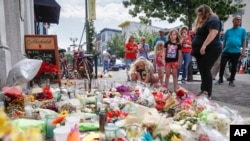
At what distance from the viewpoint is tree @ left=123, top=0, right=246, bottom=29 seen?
9104 millimetres

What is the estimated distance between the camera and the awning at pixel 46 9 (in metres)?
9.77

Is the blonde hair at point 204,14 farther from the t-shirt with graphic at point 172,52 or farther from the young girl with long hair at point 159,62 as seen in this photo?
the young girl with long hair at point 159,62

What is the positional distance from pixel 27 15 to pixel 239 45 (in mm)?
5461

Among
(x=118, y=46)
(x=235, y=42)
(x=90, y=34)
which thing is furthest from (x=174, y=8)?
(x=118, y=46)

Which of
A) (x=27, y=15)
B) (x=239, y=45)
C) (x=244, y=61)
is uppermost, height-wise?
(x=27, y=15)

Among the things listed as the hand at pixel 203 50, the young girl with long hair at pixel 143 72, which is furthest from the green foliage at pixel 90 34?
the hand at pixel 203 50

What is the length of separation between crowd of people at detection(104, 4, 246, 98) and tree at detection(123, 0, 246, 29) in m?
1.37

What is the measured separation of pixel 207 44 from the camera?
13.6ft

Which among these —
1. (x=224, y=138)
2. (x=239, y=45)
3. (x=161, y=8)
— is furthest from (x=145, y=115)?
(x=161, y=8)

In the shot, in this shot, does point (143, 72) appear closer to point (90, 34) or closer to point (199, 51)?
point (199, 51)

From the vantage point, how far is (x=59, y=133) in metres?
1.75

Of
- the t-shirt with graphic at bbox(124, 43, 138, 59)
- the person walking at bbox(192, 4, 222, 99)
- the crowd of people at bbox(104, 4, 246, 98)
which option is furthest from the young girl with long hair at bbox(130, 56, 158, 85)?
the t-shirt with graphic at bbox(124, 43, 138, 59)

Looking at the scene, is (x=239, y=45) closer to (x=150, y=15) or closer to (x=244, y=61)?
(x=150, y=15)

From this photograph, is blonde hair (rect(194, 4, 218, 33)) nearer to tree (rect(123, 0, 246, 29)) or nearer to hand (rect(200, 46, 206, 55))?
hand (rect(200, 46, 206, 55))
